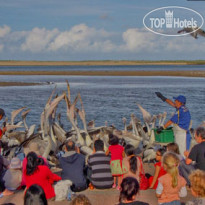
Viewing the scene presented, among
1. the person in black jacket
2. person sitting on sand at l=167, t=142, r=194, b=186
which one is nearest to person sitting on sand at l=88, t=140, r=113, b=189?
the person in black jacket

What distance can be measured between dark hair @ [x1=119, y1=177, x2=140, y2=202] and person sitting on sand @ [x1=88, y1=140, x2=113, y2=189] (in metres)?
2.74

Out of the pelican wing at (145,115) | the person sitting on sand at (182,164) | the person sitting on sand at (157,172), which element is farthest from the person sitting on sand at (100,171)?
→ the pelican wing at (145,115)

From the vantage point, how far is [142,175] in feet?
24.0

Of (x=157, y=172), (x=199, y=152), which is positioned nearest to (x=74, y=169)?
(x=157, y=172)

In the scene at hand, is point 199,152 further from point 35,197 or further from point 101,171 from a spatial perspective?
point 35,197

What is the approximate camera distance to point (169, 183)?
5.81m

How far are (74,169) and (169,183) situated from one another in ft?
6.96

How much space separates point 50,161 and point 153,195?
3.00m

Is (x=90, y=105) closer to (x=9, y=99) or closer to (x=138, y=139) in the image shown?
(x=9, y=99)

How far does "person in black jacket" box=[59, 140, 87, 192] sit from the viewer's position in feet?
24.2

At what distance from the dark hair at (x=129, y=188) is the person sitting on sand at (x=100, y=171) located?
2742 millimetres

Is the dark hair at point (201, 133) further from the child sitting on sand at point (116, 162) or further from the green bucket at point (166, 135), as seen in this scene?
the green bucket at point (166, 135)

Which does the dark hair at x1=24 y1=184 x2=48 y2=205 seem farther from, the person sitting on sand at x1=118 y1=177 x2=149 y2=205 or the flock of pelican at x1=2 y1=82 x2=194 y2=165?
the flock of pelican at x1=2 y1=82 x2=194 y2=165

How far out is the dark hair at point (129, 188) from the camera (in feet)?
15.2
